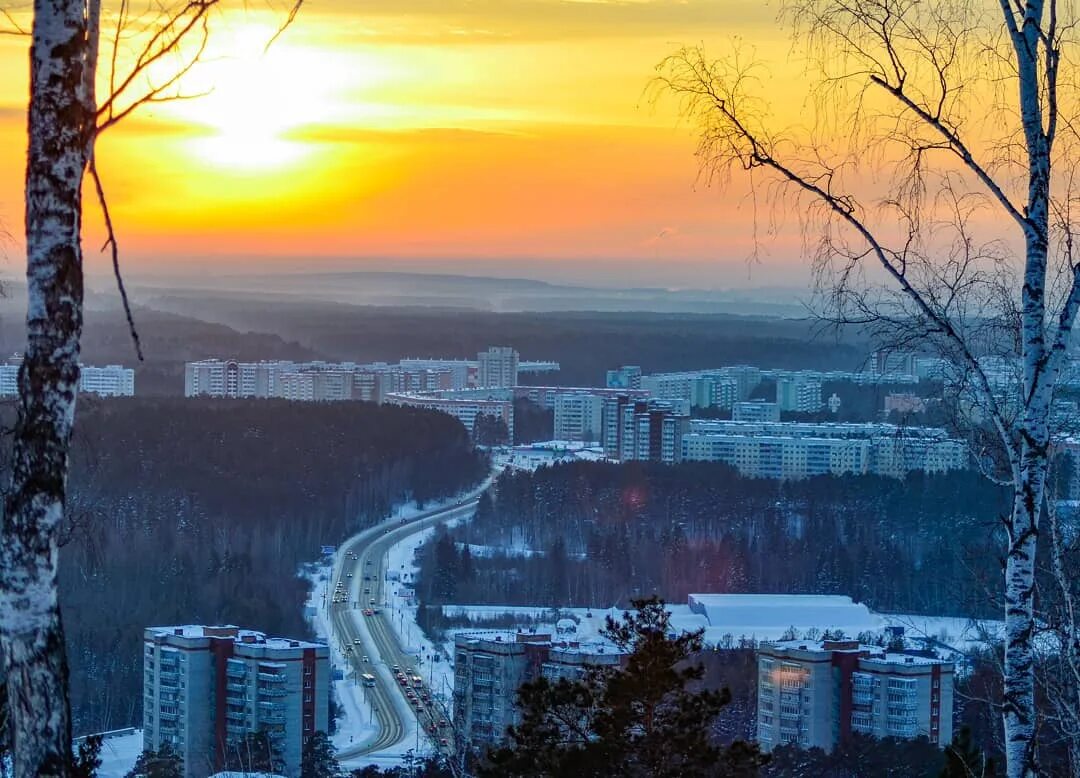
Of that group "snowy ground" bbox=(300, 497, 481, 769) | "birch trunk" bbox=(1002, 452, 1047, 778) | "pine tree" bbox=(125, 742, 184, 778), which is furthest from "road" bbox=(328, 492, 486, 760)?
"birch trunk" bbox=(1002, 452, 1047, 778)

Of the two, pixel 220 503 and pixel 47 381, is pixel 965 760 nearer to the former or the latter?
pixel 47 381

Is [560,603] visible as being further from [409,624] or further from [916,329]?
[916,329]

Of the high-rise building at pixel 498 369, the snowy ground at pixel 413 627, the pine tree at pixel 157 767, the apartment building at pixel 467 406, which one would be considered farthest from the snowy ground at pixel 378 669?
the high-rise building at pixel 498 369

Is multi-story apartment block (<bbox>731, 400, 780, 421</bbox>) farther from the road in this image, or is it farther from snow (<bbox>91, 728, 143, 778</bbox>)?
snow (<bbox>91, 728, 143, 778</bbox>)

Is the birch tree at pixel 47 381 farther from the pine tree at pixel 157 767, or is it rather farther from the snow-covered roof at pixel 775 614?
the snow-covered roof at pixel 775 614

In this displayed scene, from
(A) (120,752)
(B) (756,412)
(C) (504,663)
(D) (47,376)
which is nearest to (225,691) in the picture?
(A) (120,752)
